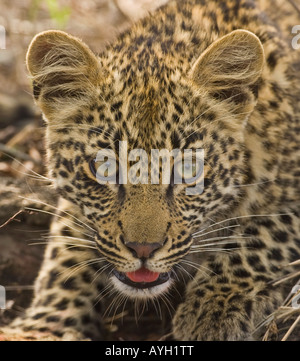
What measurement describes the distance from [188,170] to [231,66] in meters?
0.83

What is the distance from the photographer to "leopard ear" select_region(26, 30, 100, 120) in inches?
186

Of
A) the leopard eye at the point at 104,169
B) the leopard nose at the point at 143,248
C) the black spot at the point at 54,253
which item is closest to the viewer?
the leopard nose at the point at 143,248

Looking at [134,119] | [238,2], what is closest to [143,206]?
[134,119]

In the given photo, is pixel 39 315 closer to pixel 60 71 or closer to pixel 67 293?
pixel 67 293

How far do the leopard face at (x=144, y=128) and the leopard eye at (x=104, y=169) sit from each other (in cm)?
3

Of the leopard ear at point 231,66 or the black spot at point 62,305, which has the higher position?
the leopard ear at point 231,66

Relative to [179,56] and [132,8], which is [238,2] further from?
[132,8]

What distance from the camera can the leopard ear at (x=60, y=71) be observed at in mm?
4719

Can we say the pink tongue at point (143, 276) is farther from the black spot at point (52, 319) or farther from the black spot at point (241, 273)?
the black spot at point (52, 319)

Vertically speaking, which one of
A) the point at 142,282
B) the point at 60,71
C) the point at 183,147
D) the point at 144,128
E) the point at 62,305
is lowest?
the point at 62,305

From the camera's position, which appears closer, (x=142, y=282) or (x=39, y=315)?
(x=142, y=282)

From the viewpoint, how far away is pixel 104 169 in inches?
183

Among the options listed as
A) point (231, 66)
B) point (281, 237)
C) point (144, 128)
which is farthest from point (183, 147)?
point (281, 237)

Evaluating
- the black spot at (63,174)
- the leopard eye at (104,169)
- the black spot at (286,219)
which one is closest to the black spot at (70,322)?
the black spot at (63,174)
